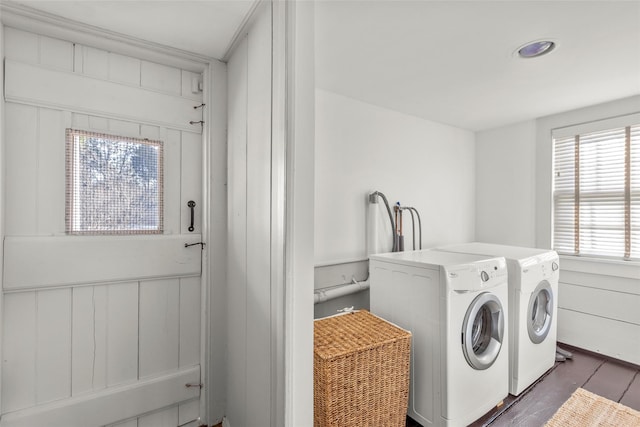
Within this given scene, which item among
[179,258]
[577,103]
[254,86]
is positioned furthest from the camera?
[577,103]

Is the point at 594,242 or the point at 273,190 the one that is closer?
the point at 273,190

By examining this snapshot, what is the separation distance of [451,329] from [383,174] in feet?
4.59

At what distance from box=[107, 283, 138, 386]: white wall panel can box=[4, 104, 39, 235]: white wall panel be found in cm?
49

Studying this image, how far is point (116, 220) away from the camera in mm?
1601

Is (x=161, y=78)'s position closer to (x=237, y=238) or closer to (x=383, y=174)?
(x=237, y=238)

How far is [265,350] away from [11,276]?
3.96 feet

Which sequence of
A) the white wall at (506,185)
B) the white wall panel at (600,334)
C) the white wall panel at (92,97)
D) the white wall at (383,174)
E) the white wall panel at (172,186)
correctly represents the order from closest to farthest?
1. the white wall panel at (92,97)
2. the white wall panel at (172,186)
3. the white wall at (383,174)
4. the white wall panel at (600,334)
5. the white wall at (506,185)

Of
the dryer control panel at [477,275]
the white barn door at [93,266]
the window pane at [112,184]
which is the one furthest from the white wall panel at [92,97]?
the dryer control panel at [477,275]

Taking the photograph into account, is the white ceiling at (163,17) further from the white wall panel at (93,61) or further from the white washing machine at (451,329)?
the white washing machine at (451,329)

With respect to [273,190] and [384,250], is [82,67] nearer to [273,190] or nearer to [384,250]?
[273,190]

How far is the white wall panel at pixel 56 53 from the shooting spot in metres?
1.44

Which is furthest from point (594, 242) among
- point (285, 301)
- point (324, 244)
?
point (285, 301)

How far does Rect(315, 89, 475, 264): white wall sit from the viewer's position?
232 cm

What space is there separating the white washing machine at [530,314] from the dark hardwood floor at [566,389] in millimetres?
80
